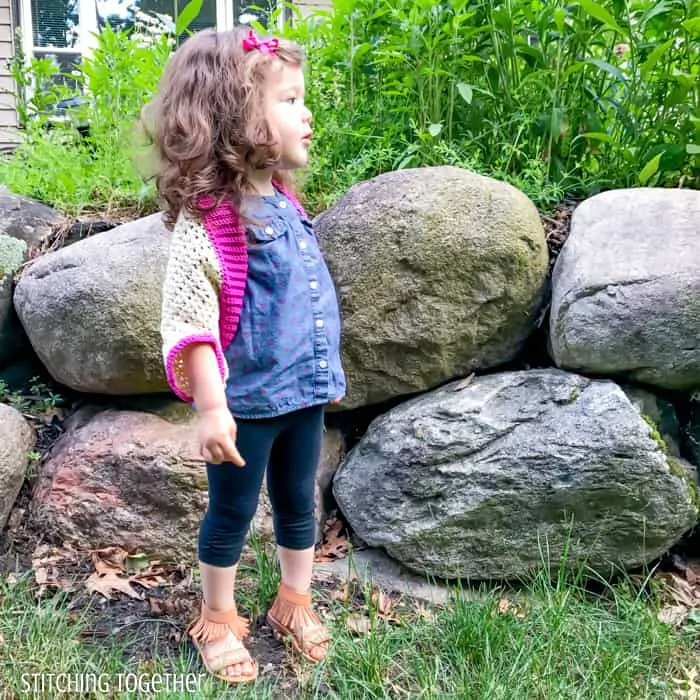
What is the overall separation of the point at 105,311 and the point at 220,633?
1072 millimetres

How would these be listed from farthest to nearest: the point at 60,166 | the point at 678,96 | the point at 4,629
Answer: the point at 60,166 → the point at 678,96 → the point at 4,629

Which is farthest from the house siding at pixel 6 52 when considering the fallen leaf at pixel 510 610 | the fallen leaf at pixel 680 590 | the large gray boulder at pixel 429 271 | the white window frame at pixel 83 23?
the fallen leaf at pixel 680 590

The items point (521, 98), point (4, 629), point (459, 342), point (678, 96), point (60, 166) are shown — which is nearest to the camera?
point (4, 629)

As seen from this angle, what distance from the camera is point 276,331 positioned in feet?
6.14

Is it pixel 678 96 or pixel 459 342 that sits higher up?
pixel 678 96

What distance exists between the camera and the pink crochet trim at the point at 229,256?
1.80m

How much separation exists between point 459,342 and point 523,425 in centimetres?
36

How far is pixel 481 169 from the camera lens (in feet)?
9.74

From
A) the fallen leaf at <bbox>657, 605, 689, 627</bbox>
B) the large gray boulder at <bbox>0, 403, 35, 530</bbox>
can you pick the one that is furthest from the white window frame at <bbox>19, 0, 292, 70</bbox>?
the fallen leaf at <bbox>657, 605, 689, 627</bbox>

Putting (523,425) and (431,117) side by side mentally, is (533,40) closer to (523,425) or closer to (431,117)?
(431,117)

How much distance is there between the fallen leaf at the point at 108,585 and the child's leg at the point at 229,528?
0.43 meters

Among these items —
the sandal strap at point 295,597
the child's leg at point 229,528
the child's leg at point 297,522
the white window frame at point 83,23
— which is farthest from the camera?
the white window frame at point 83,23

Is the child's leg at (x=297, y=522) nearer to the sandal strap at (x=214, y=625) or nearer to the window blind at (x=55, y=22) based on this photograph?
the sandal strap at (x=214, y=625)

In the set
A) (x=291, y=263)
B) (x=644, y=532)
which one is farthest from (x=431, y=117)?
(x=644, y=532)
